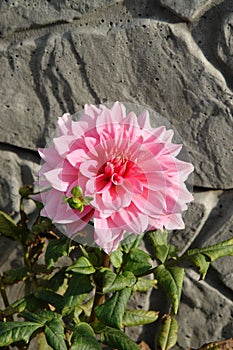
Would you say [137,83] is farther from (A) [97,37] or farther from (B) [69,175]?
(B) [69,175]

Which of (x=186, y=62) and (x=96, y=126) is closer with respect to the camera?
(x=96, y=126)

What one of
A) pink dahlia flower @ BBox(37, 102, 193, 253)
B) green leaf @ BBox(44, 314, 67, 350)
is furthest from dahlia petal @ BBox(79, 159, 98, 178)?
green leaf @ BBox(44, 314, 67, 350)

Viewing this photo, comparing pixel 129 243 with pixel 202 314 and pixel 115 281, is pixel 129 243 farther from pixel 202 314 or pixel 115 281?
pixel 202 314

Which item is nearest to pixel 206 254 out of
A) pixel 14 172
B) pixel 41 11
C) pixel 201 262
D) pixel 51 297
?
pixel 201 262

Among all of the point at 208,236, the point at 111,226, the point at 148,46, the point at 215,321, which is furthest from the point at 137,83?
the point at 215,321

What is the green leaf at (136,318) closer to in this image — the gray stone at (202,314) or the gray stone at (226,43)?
the gray stone at (202,314)

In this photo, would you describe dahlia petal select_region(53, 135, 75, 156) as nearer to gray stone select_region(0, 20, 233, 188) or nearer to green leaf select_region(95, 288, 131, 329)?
green leaf select_region(95, 288, 131, 329)
